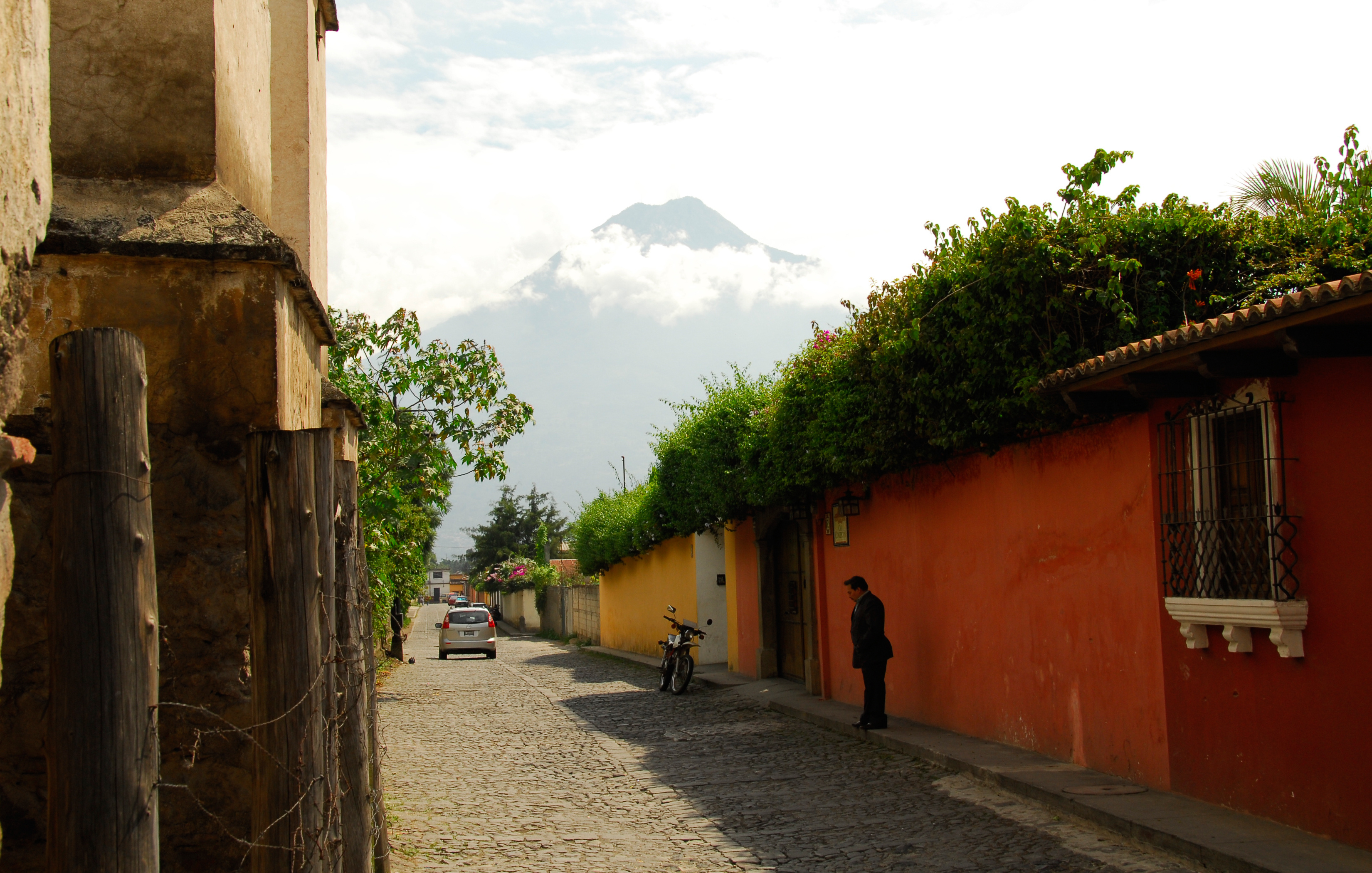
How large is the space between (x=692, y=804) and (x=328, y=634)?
500cm

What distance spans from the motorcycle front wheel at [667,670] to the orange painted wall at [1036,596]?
5.29 meters

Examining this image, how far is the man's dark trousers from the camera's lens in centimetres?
1174

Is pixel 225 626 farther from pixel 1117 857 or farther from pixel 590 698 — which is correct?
pixel 590 698

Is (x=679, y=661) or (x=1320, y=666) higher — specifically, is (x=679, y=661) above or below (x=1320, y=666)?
below

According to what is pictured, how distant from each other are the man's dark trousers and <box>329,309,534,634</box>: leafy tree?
7.34 m

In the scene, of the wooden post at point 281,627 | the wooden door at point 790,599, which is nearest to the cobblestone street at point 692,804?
the wooden door at point 790,599

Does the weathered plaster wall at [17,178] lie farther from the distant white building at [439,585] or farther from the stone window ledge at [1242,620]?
the distant white building at [439,585]

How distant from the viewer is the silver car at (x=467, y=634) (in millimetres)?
31812

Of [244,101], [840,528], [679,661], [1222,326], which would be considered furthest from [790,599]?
[244,101]

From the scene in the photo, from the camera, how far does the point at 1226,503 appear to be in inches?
295

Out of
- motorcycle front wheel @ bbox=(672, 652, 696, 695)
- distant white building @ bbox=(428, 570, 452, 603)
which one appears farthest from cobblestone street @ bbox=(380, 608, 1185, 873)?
distant white building @ bbox=(428, 570, 452, 603)

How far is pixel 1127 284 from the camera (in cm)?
909

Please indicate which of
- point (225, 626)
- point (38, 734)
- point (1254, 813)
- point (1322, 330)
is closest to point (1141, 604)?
point (1254, 813)

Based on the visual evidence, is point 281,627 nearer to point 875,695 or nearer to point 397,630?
point 875,695
